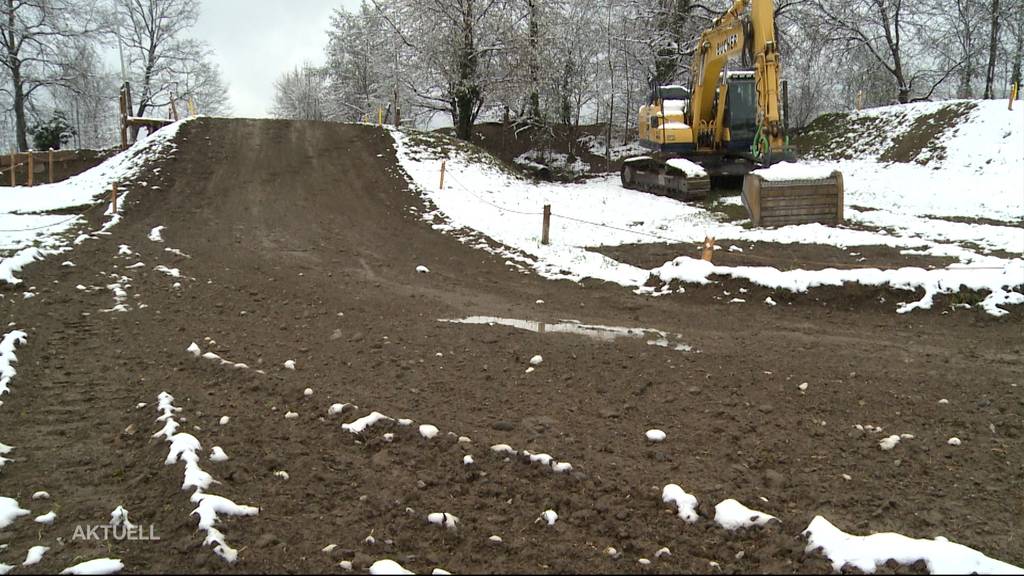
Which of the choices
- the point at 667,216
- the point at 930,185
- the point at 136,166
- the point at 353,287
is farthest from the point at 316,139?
the point at 930,185

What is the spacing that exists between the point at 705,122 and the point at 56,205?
1841 centimetres

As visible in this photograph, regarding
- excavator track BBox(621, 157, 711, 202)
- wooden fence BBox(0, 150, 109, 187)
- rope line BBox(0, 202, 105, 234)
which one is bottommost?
rope line BBox(0, 202, 105, 234)

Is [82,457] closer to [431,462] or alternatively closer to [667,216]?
[431,462]

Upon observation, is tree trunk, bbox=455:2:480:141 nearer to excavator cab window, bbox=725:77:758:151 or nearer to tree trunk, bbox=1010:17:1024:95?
excavator cab window, bbox=725:77:758:151

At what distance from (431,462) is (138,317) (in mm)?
5610

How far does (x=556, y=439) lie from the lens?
4816mm

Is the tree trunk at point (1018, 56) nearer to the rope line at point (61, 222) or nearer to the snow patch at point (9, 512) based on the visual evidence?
the rope line at point (61, 222)

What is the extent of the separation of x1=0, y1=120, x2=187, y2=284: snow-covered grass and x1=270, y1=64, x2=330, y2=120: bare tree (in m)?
31.8

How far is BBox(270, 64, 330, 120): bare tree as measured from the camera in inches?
2319

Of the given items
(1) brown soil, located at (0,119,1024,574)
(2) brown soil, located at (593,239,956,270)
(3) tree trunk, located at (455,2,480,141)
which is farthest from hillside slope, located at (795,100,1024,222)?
(3) tree trunk, located at (455,2,480,141)

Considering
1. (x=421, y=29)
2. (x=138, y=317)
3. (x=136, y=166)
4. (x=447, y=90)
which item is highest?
(x=421, y=29)

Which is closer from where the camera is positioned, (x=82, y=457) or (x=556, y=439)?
(x=82, y=457)

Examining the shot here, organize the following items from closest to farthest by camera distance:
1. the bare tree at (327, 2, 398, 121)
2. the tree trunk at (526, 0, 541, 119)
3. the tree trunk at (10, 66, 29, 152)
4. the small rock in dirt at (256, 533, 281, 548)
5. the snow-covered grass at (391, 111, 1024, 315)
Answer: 1. the small rock in dirt at (256, 533, 281, 548)
2. the snow-covered grass at (391, 111, 1024, 315)
3. the tree trunk at (526, 0, 541, 119)
4. the tree trunk at (10, 66, 29, 152)
5. the bare tree at (327, 2, 398, 121)

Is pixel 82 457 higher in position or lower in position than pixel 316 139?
lower
